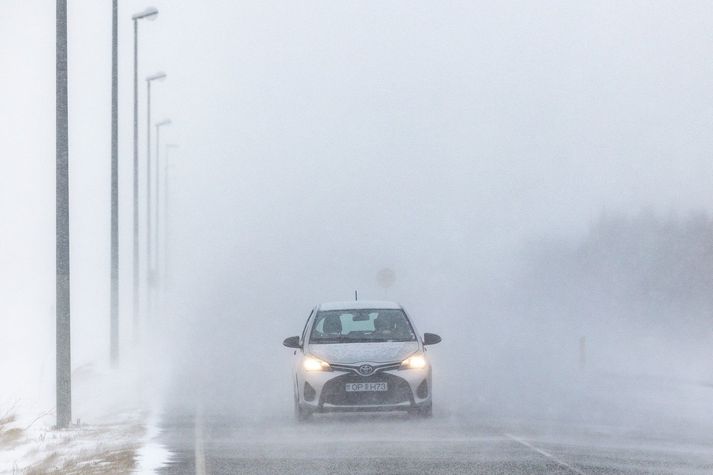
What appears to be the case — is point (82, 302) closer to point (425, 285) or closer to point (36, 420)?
point (425, 285)

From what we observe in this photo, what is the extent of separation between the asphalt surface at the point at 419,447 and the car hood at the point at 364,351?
32.1 inches

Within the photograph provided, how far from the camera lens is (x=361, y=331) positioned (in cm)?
1986

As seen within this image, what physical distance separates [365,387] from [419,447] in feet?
10.2

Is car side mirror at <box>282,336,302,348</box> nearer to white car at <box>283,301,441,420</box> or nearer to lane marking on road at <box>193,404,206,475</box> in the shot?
white car at <box>283,301,441,420</box>

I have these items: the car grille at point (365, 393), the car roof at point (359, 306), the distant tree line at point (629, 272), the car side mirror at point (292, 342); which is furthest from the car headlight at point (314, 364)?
the distant tree line at point (629, 272)

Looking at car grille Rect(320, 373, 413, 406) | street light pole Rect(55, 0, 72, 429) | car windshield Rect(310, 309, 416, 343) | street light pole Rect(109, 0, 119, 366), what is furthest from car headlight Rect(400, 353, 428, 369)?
street light pole Rect(109, 0, 119, 366)

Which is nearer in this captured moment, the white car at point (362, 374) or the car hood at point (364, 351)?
the white car at point (362, 374)

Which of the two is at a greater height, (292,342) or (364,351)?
(292,342)

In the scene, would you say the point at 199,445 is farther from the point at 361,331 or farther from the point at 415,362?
the point at 361,331

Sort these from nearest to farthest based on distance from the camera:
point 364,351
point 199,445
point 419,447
→ 1. point 419,447
2. point 199,445
3. point 364,351

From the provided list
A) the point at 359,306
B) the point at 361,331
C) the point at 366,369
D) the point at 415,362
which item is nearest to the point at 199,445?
the point at 366,369

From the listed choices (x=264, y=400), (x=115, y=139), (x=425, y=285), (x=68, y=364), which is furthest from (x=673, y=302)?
(x=68, y=364)

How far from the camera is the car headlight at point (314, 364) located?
60.7 feet

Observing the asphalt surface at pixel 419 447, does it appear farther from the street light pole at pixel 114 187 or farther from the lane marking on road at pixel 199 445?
the street light pole at pixel 114 187
